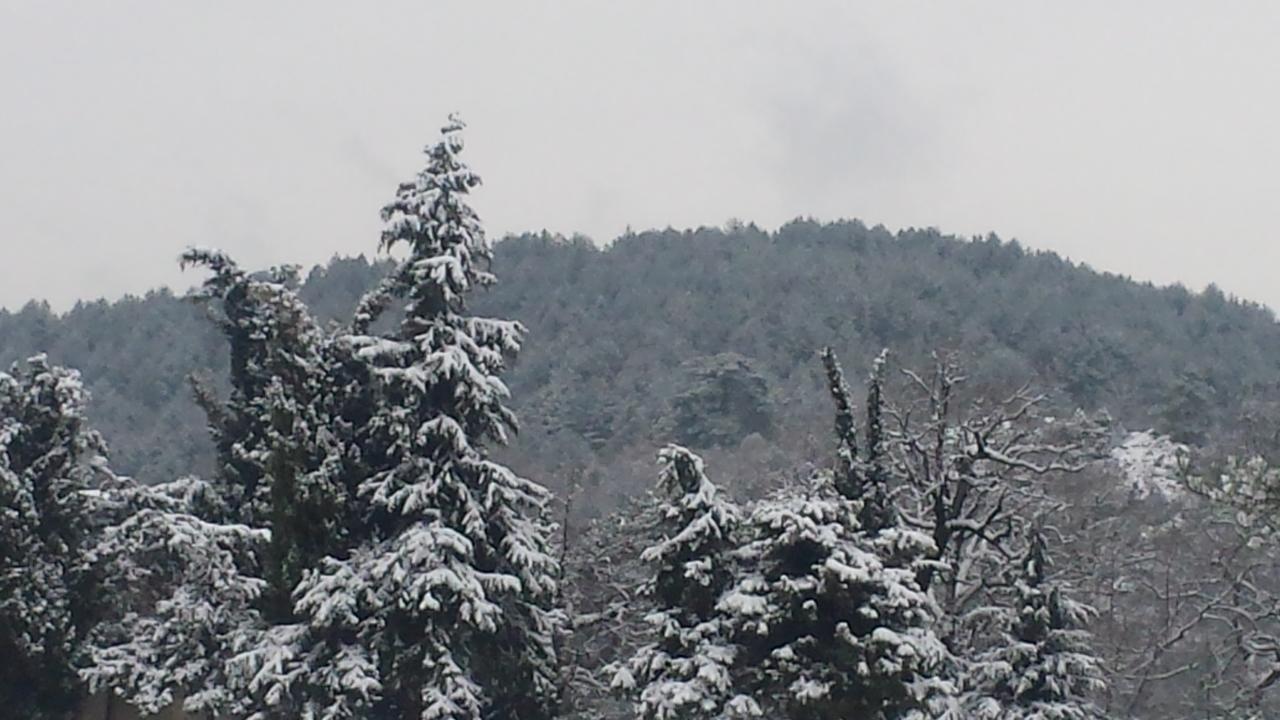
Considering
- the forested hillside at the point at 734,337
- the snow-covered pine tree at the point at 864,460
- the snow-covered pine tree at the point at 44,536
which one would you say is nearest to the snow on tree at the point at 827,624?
the snow-covered pine tree at the point at 864,460

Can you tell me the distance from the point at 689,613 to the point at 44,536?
11.3 metres

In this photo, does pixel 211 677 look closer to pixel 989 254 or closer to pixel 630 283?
pixel 630 283

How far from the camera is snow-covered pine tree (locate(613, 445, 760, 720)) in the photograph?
16500mm

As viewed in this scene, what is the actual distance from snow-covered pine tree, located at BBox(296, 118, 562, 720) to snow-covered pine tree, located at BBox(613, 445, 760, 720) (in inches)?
87.8

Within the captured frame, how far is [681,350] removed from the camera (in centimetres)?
9850

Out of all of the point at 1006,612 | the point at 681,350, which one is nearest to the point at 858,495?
the point at 1006,612

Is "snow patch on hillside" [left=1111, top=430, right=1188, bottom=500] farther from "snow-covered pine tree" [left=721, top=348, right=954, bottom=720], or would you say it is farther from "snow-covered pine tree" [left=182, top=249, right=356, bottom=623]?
"snow-covered pine tree" [left=721, top=348, right=954, bottom=720]

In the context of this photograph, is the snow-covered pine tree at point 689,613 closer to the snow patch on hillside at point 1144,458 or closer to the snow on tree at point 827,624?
the snow on tree at point 827,624

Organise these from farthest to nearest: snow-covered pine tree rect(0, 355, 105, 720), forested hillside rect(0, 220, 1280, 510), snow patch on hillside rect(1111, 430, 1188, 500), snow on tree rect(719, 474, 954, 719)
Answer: forested hillside rect(0, 220, 1280, 510)
snow patch on hillside rect(1111, 430, 1188, 500)
snow-covered pine tree rect(0, 355, 105, 720)
snow on tree rect(719, 474, 954, 719)

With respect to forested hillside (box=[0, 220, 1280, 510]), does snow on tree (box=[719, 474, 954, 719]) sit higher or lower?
lower

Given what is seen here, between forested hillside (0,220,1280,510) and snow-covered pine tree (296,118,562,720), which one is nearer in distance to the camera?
snow-covered pine tree (296,118,562,720)

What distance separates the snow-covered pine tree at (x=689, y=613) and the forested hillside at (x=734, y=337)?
125 ft

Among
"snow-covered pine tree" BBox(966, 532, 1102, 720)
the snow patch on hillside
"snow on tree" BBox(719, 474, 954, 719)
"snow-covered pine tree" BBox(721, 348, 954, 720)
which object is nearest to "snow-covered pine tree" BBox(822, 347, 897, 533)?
"snow-covered pine tree" BBox(721, 348, 954, 720)

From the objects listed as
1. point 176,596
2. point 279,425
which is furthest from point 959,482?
point 176,596
